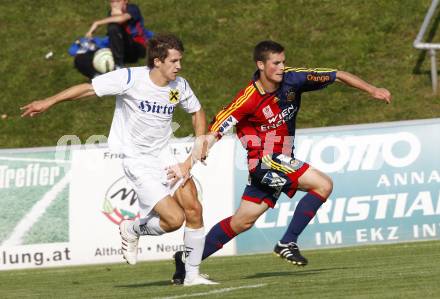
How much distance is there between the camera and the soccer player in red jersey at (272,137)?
10.3 meters

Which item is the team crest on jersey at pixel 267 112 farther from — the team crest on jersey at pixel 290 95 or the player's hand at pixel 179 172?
the player's hand at pixel 179 172

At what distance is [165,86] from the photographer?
9.91 meters

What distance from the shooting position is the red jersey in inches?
405

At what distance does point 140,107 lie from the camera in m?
9.88

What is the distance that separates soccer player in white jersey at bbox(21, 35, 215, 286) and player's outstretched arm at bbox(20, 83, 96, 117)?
0.06 ft

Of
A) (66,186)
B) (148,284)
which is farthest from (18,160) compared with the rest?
(148,284)

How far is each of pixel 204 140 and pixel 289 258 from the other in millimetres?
1346

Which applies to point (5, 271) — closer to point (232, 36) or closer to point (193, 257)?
point (193, 257)

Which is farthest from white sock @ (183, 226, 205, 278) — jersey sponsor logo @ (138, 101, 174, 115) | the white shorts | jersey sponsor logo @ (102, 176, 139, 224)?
jersey sponsor logo @ (102, 176, 139, 224)

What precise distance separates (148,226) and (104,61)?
8328 millimetres

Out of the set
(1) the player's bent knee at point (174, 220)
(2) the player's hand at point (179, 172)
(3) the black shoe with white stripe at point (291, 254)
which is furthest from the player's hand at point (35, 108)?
(3) the black shoe with white stripe at point (291, 254)

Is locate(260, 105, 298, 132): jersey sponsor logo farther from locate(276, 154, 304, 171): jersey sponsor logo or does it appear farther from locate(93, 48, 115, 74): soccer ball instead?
locate(93, 48, 115, 74): soccer ball

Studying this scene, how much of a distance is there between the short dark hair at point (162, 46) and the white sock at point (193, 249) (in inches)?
62.8

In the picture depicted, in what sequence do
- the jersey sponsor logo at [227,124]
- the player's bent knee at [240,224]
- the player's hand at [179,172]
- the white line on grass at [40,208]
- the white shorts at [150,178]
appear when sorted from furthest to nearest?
the white line on grass at [40,208]
the player's bent knee at [240,224]
the jersey sponsor logo at [227,124]
the white shorts at [150,178]
the player's hand at [179,172]
